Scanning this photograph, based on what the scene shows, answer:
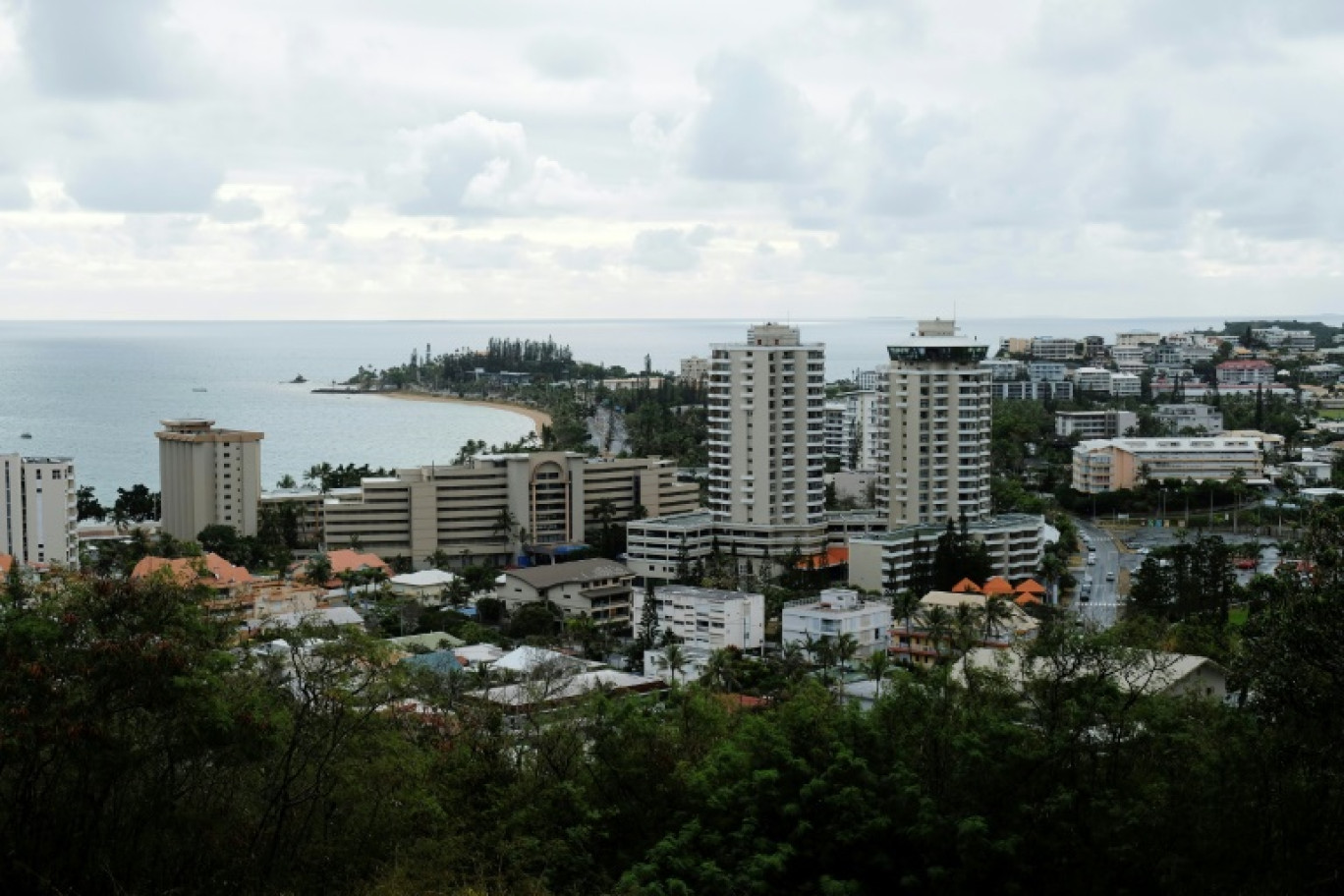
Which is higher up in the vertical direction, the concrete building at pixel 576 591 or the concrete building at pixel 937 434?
the concrete building at pixel 937 434

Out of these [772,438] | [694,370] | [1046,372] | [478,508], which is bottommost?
[478,508]

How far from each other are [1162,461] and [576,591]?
68.8 feet

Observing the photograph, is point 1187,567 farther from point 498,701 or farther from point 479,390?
point 479,390

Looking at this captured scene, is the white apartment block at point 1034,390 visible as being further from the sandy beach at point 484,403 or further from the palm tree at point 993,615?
the palm tree at point 993,615

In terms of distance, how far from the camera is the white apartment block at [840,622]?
717 inches

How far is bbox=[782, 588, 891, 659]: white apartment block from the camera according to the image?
59.8 ft

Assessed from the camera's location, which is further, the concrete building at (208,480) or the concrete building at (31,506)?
the concrete building at (208,480)

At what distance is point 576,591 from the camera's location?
21.8 meters

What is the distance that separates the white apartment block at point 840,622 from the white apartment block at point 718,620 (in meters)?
0.42

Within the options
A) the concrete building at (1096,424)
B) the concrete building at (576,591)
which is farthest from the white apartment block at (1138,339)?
the concrete building at (576,591)

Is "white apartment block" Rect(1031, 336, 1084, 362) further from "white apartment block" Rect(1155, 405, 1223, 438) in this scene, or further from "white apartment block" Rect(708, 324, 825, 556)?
"white apartment block" Rect(708, 324, 825, 556)

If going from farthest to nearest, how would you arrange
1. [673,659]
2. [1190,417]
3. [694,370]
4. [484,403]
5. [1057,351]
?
1. [1057,351]
2. [484,403]
3. [694,370]
4. [1190,417]
5. [673,659]

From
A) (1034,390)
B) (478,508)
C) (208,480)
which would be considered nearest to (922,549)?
(478,508)

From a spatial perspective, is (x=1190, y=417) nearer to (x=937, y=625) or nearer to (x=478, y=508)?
(x=478, y=508)
